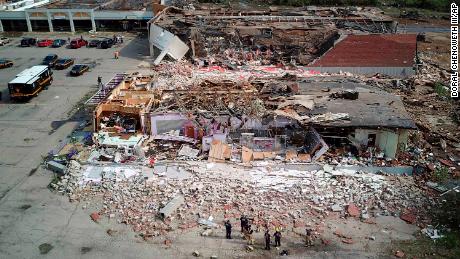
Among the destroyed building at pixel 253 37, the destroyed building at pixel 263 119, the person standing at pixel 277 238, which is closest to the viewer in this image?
the person standing at pixel 277 238

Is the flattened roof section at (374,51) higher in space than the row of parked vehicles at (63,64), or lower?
higher

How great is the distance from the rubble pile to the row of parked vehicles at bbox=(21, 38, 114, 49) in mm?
26618

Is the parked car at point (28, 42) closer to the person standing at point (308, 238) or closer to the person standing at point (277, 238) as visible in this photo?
the person standing at point (277, 238)

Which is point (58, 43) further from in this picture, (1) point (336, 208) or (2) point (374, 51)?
(1) point (336, 208)

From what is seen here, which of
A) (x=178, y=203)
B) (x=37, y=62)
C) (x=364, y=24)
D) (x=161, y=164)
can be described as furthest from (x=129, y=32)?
(x=178, y=203)

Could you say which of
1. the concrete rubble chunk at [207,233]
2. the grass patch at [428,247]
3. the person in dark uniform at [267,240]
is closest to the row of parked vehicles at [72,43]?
the concrete rubble chunk at [207,233]

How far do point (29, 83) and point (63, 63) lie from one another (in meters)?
8.62

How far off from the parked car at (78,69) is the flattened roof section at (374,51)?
2019 cm

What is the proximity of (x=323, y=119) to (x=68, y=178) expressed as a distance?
13.5m

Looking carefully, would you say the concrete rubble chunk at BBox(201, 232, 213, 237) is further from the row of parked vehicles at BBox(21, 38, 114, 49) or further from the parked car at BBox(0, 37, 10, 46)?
the parked car at BBox(0, 37, 10, 46)

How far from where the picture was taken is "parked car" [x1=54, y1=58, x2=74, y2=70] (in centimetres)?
3962

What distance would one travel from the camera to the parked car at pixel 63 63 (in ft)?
130

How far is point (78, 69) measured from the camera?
125ft

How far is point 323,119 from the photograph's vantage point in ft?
79.4
